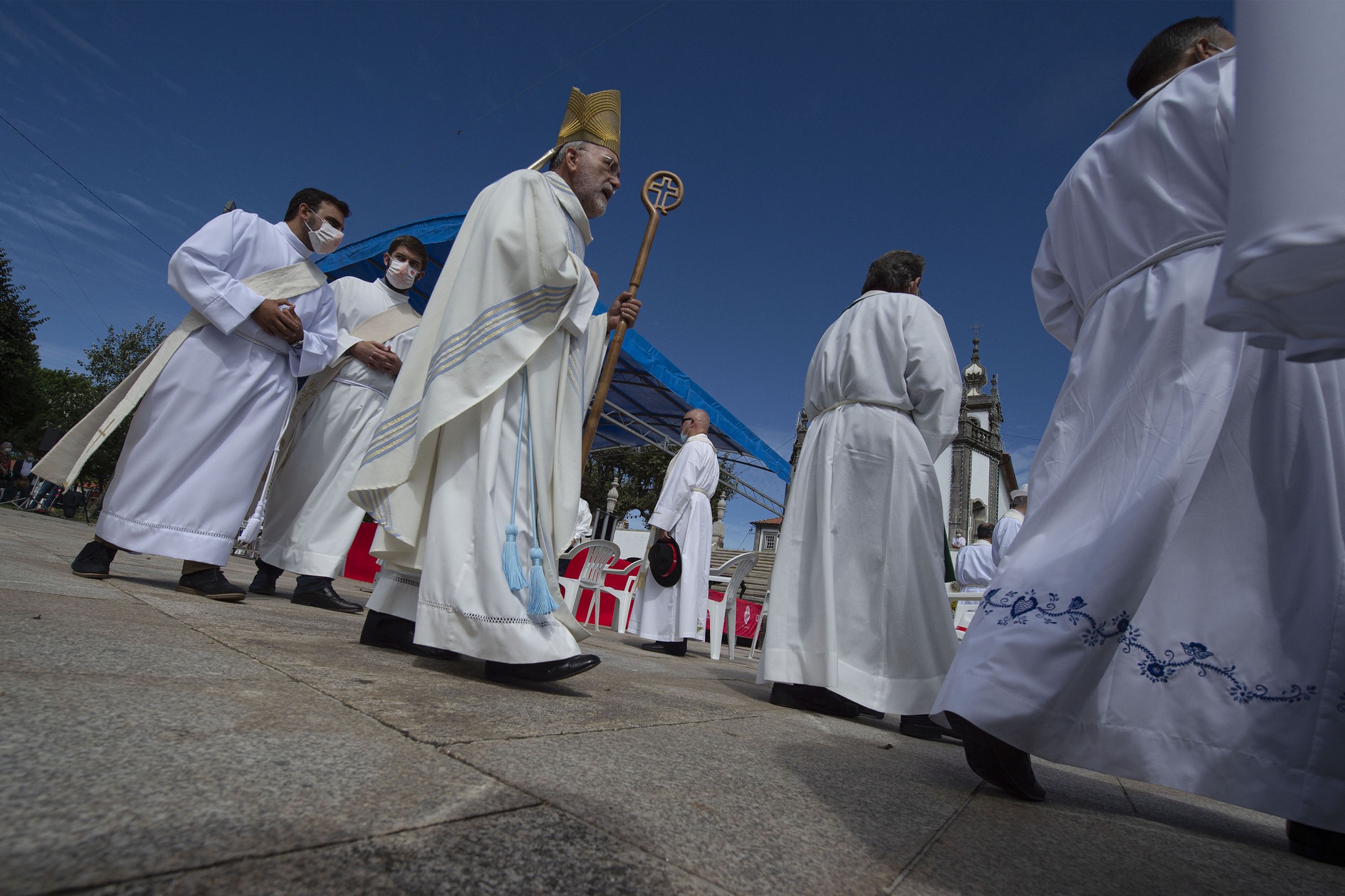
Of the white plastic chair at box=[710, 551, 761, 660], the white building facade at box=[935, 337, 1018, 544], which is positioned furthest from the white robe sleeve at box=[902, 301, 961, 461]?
the white building facade at box=[935, 337, 1018, 544]

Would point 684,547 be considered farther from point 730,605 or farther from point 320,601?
point 320,601

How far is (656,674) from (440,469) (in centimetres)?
146

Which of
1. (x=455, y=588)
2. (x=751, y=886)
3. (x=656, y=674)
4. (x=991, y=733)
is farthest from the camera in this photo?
(x=656, y=674)

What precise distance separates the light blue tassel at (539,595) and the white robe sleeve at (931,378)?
180 centimetres

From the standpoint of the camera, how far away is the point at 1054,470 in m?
1.75

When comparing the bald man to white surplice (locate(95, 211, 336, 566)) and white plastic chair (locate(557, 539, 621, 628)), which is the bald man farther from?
white surplice (locate(95, 211, 336, 566))

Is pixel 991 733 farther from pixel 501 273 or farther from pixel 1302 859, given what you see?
pixel 501 273

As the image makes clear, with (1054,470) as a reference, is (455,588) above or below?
below

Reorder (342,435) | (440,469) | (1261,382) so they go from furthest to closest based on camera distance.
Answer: (342,435) → (440,469) → (1261,382)

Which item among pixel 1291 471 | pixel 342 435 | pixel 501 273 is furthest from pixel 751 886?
pixel 342 435

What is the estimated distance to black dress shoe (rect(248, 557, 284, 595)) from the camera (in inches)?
156

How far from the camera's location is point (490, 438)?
2.16 metres

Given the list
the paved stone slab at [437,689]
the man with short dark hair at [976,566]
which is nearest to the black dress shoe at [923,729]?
the paved stone slab at [437,689]

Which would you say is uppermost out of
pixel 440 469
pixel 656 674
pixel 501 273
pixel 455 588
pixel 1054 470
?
pixel 501 273
